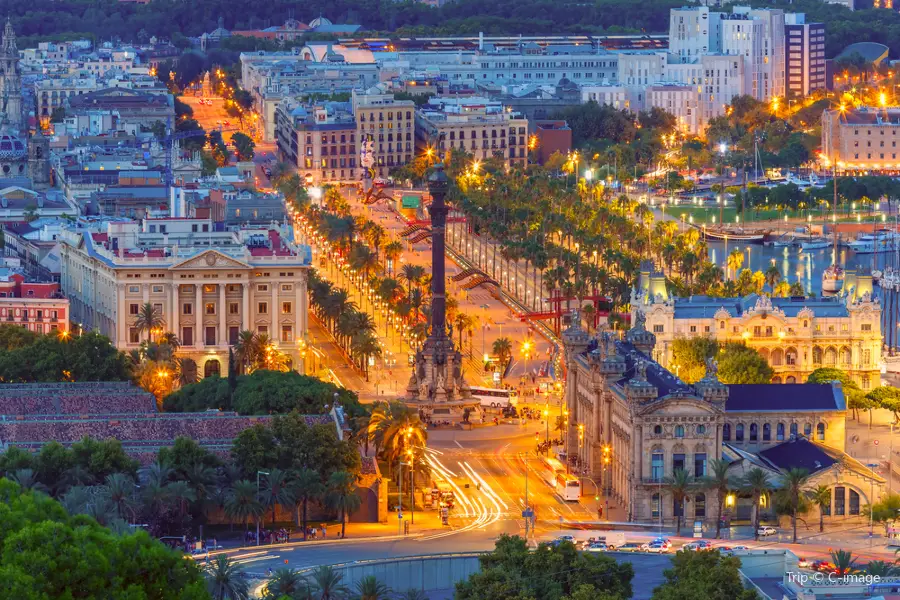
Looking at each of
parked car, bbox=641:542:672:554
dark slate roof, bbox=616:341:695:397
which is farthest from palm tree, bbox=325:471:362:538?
dark slate roof, bbox=616:341:695:397

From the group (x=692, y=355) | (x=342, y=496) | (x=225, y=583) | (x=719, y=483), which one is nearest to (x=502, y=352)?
(x=692, y=355)

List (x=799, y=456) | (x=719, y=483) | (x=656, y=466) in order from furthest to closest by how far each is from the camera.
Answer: (x=799, y=456), (x=656, y=466), (x=719, y=483)

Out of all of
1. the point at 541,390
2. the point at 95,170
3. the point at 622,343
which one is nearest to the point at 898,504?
the point at 622,343

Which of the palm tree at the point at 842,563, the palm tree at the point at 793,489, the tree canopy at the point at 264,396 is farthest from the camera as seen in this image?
the tree canopy at the point at 264,396

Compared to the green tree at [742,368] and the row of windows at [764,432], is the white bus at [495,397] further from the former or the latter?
the row of windows at [764,432]

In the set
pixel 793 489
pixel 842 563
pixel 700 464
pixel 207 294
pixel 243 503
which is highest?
pixel 207 294

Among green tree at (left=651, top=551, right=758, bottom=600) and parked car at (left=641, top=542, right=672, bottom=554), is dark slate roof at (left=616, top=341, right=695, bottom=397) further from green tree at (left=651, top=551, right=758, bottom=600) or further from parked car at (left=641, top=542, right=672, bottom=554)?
green tree at (left=651, top=551, right=758, bottom=600)

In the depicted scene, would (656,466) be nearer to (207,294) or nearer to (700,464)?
(700,464)

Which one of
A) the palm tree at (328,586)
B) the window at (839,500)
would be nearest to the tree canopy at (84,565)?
the palm tree at (328,586)
